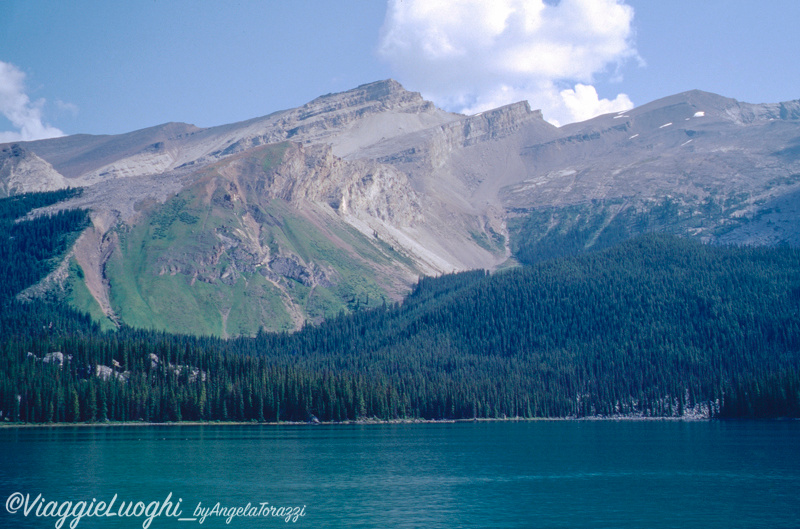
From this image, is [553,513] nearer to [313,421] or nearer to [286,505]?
[286,505]

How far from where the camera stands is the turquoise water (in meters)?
66.2

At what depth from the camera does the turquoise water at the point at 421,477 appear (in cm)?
6619

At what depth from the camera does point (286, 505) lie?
7025cm

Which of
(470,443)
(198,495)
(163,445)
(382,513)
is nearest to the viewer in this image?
(382,513)

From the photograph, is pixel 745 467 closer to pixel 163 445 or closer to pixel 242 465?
pixel 242 465

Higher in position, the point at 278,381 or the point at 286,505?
the point at 278,381

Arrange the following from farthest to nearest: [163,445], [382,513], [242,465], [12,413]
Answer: [12,413] → [163,445] → [242,465] → [382,513]

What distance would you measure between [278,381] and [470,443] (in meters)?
69.2

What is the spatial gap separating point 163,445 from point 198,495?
48067mm

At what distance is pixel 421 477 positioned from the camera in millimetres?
89438

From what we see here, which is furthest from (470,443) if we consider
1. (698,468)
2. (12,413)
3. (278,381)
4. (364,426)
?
(12,413)

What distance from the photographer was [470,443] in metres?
132

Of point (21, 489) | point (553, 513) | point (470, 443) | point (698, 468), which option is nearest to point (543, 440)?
point (470, 443)

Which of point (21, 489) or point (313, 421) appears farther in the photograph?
point (313, 421)
